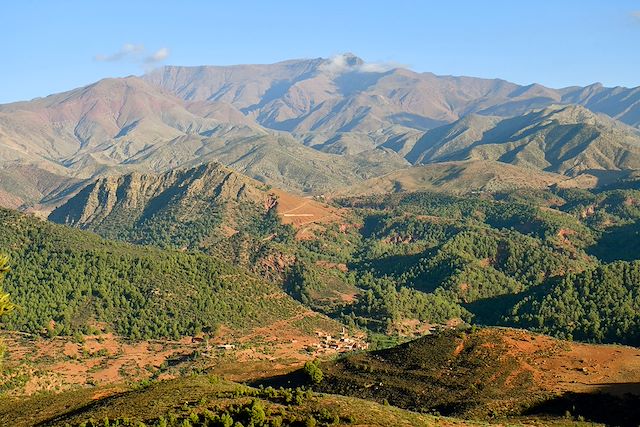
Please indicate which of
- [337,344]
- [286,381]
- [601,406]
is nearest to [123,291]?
[337,344]

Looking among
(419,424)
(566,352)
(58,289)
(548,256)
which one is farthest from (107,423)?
(548,256)

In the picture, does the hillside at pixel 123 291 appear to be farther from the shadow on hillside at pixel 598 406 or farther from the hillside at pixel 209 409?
the shadow on hillside at pixel 598 406

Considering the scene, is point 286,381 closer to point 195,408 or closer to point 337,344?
point 195,408

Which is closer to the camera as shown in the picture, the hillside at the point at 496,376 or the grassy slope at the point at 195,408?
the grassy slope at the point at 195,408

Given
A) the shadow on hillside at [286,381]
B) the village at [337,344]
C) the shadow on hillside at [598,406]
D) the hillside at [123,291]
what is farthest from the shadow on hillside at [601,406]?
→ the hillside at [123,291]

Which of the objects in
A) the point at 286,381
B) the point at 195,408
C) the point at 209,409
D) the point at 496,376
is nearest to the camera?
the point at 195,408

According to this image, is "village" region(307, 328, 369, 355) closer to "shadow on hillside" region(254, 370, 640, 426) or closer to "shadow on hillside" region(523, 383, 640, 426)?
"shadow on hillside" region(254, 370, 640, 426)

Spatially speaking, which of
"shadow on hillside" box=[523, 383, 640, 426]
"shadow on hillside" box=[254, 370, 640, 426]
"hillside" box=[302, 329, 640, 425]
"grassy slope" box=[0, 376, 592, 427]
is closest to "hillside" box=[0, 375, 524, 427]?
"grassy slope" box=[0, 376, 592, 427]

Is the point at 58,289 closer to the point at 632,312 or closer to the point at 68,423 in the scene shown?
the point at 68,423
